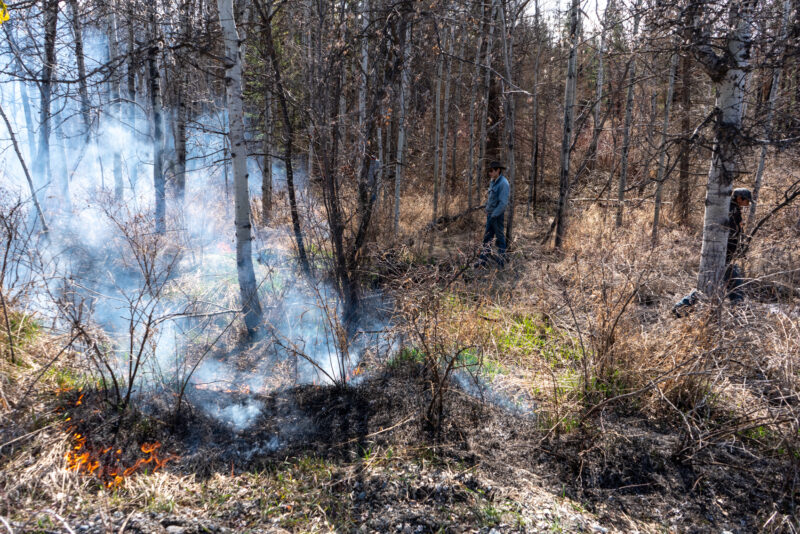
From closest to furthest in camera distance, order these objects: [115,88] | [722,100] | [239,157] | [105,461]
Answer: [105,461], [722,100], [239,157], [115,88]

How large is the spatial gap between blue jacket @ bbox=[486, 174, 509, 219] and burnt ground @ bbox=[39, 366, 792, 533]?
461 cm

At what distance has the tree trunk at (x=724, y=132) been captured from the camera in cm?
428

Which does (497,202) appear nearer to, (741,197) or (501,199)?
(501,199)

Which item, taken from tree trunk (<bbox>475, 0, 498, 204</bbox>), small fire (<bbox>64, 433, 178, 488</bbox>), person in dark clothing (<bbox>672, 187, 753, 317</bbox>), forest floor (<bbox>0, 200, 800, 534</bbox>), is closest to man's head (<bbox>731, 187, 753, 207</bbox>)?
person in dark clothing (<bbox>672, 187, 753, 317</bbox>)

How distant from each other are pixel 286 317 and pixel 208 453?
219 cm

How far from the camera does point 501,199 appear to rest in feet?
26.0

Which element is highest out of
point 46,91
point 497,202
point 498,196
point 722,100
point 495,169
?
point 46,91

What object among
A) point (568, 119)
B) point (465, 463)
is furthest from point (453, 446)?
point (568, 119)

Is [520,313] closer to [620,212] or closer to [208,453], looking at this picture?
[208,453]

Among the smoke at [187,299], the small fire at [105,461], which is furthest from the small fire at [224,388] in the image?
the small fire at [105,461]

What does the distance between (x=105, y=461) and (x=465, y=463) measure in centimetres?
257

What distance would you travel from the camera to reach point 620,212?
959 cm

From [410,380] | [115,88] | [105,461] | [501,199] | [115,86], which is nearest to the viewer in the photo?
[105,461]

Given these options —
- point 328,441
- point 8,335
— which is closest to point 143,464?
point 328,441
